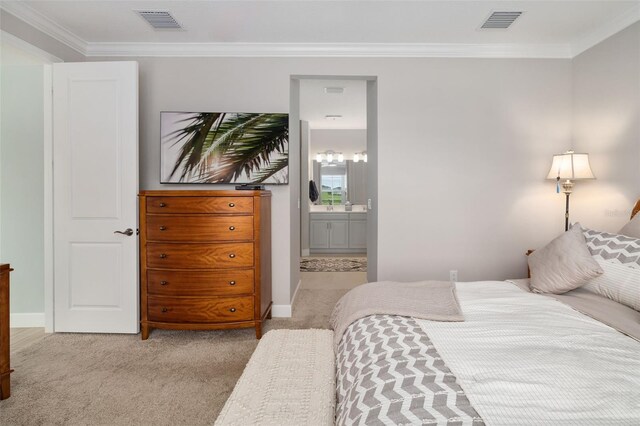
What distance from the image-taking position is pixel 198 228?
9.91ft

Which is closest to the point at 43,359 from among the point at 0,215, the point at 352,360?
the point at 0,215

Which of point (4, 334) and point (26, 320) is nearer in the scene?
point (4, 334)

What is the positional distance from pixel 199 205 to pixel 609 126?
3.47 m

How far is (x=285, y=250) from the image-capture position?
3703 mm

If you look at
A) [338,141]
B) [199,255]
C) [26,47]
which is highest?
[338,141]

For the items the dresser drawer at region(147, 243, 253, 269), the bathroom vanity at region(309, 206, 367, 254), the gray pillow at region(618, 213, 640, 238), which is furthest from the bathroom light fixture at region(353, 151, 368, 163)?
the gray pillow at region(618, 213, 640, 238)

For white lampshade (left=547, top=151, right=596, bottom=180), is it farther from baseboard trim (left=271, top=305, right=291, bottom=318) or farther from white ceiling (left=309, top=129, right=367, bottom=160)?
white ceiling (left=309, top=129, right=367, bottom=160)

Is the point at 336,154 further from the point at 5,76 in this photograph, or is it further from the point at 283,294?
the point at 5,76

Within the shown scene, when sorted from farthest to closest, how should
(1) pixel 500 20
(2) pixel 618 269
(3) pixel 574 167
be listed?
(3) pixel 574 167, (1) pixel 500 20, (2) pixel 618 269

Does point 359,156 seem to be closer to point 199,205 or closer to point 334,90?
point 334,90

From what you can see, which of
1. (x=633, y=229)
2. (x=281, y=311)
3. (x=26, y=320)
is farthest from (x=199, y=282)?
(x=633, y=229)

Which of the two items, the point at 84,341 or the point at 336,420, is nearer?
the point at 336,420

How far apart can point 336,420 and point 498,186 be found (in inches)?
122

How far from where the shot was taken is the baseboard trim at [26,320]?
3.52 metres
